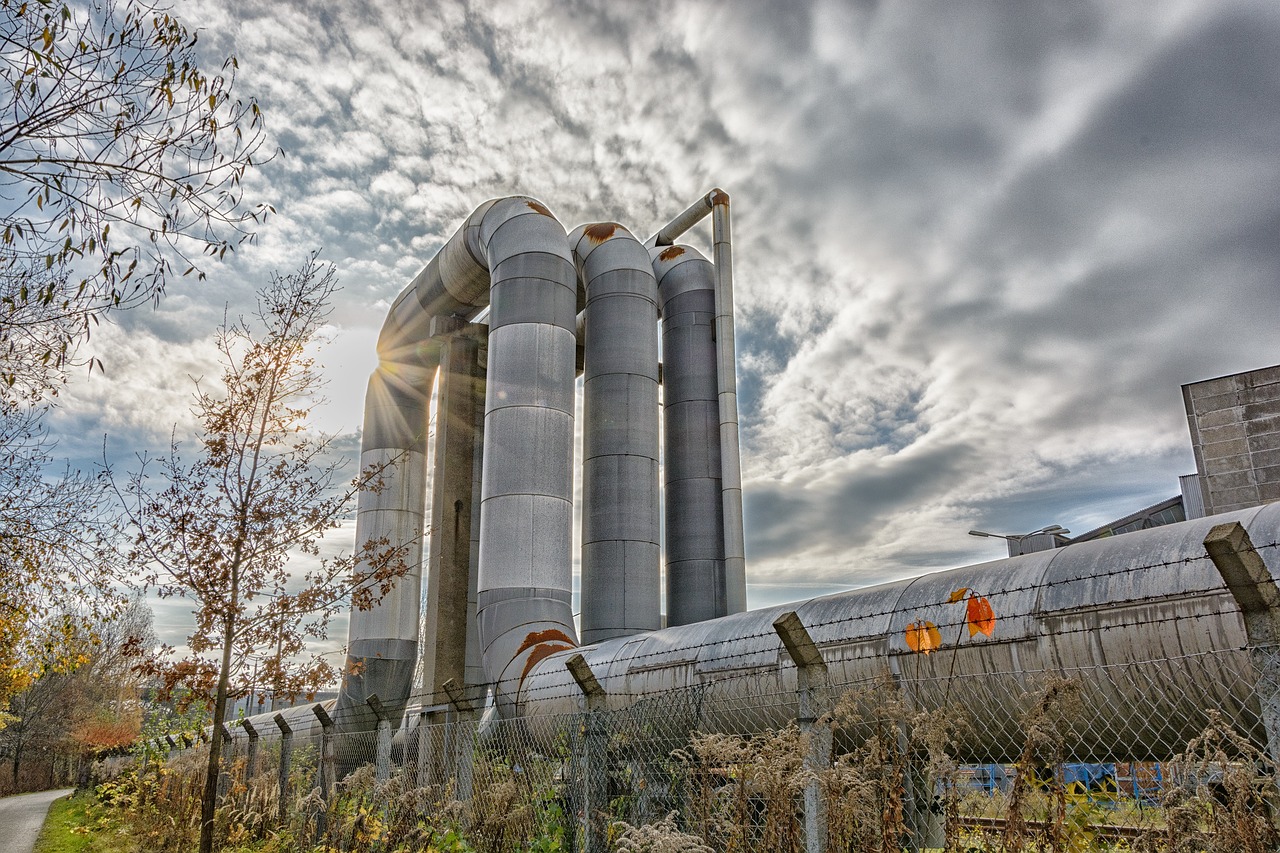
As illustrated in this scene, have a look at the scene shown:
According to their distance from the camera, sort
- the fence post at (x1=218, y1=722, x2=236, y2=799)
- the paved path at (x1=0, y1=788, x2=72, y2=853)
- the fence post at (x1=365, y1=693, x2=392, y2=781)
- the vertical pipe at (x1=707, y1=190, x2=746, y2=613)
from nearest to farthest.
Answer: the fence post at (x1=365, y1=693, x2=392, y2=781) < the fence post at (x1=218, y1=722, x2=236, y2=799) < the vertical pipe at (x1=707, y1=190, x2=746, y2=613) < the paved path at (x1=0, y1=788, x2=72, y2=853)

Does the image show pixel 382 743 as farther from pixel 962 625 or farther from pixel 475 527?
pixel 475 527

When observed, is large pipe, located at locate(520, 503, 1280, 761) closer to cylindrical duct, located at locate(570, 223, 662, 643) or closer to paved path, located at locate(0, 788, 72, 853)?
cylindrical duct, located at locate(570, 223, 662, 643)

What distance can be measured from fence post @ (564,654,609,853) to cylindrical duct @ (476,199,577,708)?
5510 millimetres

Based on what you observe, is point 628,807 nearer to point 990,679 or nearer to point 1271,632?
point 990,679

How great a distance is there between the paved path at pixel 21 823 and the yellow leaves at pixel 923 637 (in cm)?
1527

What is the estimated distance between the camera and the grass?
1268cm

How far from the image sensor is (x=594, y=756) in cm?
555

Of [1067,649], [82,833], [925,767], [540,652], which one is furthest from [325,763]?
[82,833]

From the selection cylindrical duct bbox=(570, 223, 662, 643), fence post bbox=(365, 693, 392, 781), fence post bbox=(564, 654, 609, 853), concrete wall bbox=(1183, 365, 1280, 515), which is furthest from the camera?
concrete wall bbox=(1183, 365, 1280, 515)

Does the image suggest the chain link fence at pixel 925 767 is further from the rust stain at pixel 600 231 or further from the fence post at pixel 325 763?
the rust stain at pixel 600 231

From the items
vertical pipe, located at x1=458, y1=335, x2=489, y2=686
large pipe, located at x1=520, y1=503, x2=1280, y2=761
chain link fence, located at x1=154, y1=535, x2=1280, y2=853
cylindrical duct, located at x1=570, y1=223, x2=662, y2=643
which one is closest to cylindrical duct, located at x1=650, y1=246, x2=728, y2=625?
cylindrical duct, located at x1=570, y1=223, x2=662, y2=643

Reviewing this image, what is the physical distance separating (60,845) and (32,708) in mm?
28420

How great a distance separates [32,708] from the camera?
1446 inches

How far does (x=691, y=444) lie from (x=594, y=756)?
10027 mm
